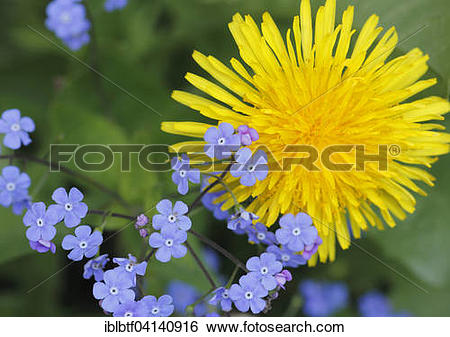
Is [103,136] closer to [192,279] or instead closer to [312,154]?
[192,279]

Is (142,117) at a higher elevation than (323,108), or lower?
higher

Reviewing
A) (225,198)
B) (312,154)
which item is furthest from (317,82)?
(225,198)
